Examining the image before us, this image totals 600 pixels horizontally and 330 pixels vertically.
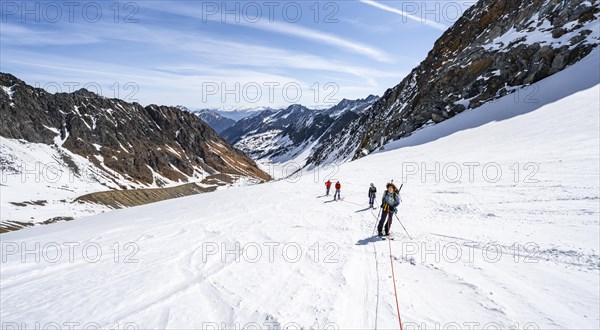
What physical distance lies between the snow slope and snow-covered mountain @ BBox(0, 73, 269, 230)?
8928 centimetres

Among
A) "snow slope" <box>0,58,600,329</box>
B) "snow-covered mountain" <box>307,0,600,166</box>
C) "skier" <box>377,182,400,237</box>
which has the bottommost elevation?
"snow slope" <box>0,58,600,329</box>

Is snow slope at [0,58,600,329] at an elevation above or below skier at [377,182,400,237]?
below

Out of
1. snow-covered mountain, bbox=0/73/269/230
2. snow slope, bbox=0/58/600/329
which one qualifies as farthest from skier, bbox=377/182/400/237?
snow-covered mountain, bbox=0/73/269/230

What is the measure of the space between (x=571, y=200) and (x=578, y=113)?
19152mm

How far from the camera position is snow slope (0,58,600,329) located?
561 centimetres

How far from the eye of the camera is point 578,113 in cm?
2545

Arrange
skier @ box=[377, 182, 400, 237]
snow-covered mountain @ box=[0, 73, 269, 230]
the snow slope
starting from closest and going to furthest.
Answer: the snow slope → skier @ box=[377, 182, 400, 237] → snow-covered mountain @ box=[0, 73, 269, 230]

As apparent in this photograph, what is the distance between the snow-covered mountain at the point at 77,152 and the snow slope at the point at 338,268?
89282 millimetres

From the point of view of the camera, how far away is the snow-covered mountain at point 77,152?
9219 centimetres

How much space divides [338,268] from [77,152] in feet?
490

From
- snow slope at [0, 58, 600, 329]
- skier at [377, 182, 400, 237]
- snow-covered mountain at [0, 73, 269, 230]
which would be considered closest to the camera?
snow slope at [0, 58, 600, 329]

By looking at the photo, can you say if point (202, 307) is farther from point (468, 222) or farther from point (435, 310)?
point (468, 222)

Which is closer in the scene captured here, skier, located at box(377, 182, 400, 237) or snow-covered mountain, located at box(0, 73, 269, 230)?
skier, located at box(377, 182, 400, 237)

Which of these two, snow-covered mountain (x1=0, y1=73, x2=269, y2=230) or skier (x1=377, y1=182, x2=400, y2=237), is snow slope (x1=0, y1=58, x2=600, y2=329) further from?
snow-covered mountain (x1=0, y1=73, x2=269, y2=230)
